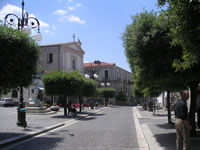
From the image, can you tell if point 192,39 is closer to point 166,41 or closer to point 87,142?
point 166,41

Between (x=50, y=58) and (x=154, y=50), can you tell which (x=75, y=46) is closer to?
(x=50, y=58)

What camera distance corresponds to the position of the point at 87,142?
9.04m

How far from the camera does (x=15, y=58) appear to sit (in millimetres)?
9422

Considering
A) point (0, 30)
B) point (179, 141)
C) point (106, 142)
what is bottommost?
point (106, 142)

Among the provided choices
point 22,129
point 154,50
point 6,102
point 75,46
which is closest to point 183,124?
point 154,50

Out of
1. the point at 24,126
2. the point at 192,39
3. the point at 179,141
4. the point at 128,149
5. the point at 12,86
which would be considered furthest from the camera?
the point at 24,126

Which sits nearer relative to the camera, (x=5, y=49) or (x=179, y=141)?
Result: (x=179, y=141)

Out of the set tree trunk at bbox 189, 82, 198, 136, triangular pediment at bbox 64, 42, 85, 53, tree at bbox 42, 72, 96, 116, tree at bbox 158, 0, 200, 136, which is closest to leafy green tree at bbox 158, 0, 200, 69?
tree at bbox 158, 0, 200, 136

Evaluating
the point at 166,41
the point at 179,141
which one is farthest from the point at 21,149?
the point at 166,41

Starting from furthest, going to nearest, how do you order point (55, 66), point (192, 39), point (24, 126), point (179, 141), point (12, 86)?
point (55, 66)
point (24, 126)
point (12, 86)
point (179, 141)
point (192, 39)

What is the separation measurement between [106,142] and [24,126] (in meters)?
5.61

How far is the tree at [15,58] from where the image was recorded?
30.2ft

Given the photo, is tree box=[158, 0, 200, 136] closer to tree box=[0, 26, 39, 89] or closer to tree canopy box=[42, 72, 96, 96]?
tree box=[0, 26, 39, 89]

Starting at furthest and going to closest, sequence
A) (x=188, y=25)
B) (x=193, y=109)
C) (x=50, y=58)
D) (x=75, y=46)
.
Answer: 1. (x=75, y=46)
2. (x=50, y=58)
3. (x=193, y=109)
4. (x=188, y=25)
